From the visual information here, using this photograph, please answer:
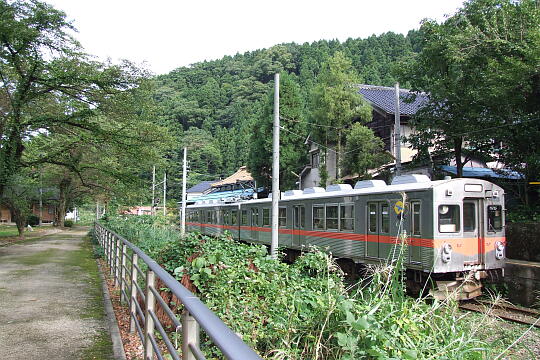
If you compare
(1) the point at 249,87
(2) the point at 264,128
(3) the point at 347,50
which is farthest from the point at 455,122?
(1) the point at 249,87

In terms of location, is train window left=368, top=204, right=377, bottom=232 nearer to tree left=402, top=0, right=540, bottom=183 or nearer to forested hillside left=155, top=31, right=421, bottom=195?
tree left=402, top=0, right=540, bottom=183

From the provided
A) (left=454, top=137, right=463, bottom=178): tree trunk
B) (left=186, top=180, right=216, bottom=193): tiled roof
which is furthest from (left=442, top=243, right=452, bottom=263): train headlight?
(left=186, top=180, right=216, bottom=193): tiled roof

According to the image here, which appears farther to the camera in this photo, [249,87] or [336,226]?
[249,87]

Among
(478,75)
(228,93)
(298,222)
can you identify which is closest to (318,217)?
(298,222)

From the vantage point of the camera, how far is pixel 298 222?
14469 mm

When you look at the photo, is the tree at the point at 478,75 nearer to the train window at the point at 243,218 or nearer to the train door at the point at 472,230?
the train door at the point at 472,230

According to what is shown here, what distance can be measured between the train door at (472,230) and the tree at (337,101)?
11.7 meters

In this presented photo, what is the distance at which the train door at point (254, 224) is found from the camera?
18.0 meters

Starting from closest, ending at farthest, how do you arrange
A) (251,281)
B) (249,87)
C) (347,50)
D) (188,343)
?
1. (188,343)
2. (251,281)
3. (347,50)
4. (249,87)

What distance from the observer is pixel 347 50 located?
46.0 meters

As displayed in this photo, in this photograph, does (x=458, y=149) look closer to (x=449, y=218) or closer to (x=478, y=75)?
(x=478, y=75)

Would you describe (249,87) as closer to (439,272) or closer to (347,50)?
(347,50)

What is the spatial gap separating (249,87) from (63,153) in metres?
43.4

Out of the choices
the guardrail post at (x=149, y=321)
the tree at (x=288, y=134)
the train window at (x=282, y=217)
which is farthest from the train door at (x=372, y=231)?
the tree at (x=288, y=134)
